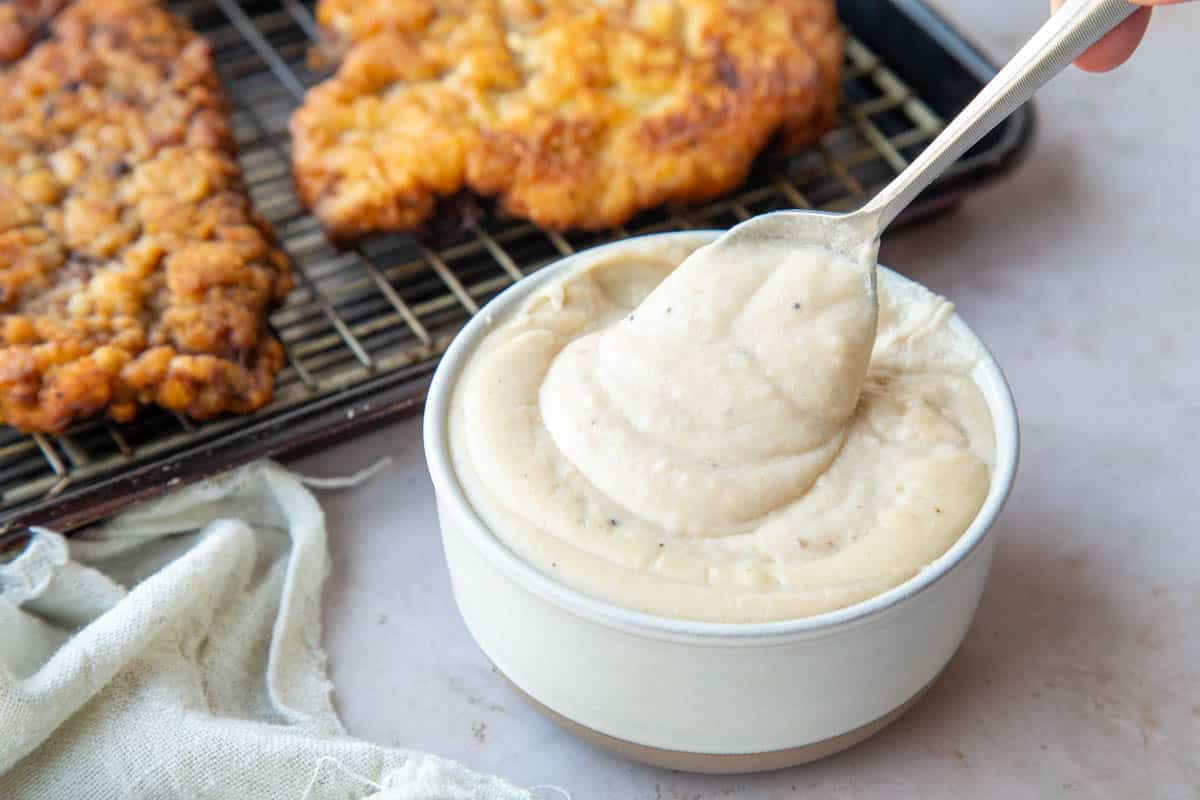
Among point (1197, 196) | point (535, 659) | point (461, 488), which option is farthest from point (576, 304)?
Answer: point (1197, 196)

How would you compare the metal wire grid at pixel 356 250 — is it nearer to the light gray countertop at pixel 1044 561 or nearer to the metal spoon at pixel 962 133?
the light gray countertop at pixel 1044 561

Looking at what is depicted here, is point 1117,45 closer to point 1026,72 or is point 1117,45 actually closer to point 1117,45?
point 1117,45

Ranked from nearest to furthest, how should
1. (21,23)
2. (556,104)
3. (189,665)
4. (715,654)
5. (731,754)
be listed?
1. (715,654)
2. (731,754)
3. (189,665)
4. (556,104)
5. (21,23)

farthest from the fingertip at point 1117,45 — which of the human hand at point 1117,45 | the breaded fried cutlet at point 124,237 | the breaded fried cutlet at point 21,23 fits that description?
the breaded fried cutlet at point 21,23

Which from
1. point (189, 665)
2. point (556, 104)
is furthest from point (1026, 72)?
point (189, 665)

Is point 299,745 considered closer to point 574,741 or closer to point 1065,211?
point 574,741

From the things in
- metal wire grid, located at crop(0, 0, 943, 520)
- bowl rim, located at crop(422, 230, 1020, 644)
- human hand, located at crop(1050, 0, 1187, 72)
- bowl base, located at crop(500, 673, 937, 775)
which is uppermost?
human hand, located at crop(1050, 0, 1187, 72)

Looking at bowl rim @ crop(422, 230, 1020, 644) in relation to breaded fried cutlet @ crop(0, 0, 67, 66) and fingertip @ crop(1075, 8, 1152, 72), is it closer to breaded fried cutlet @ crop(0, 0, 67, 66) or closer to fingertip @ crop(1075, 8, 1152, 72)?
fingertip @ crop(1075, 8, 1152, 72)

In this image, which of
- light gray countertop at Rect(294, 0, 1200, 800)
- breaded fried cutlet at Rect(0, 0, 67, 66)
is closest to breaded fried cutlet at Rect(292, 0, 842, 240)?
light gray countertop at Rect(294, 0, 1200, 800)
